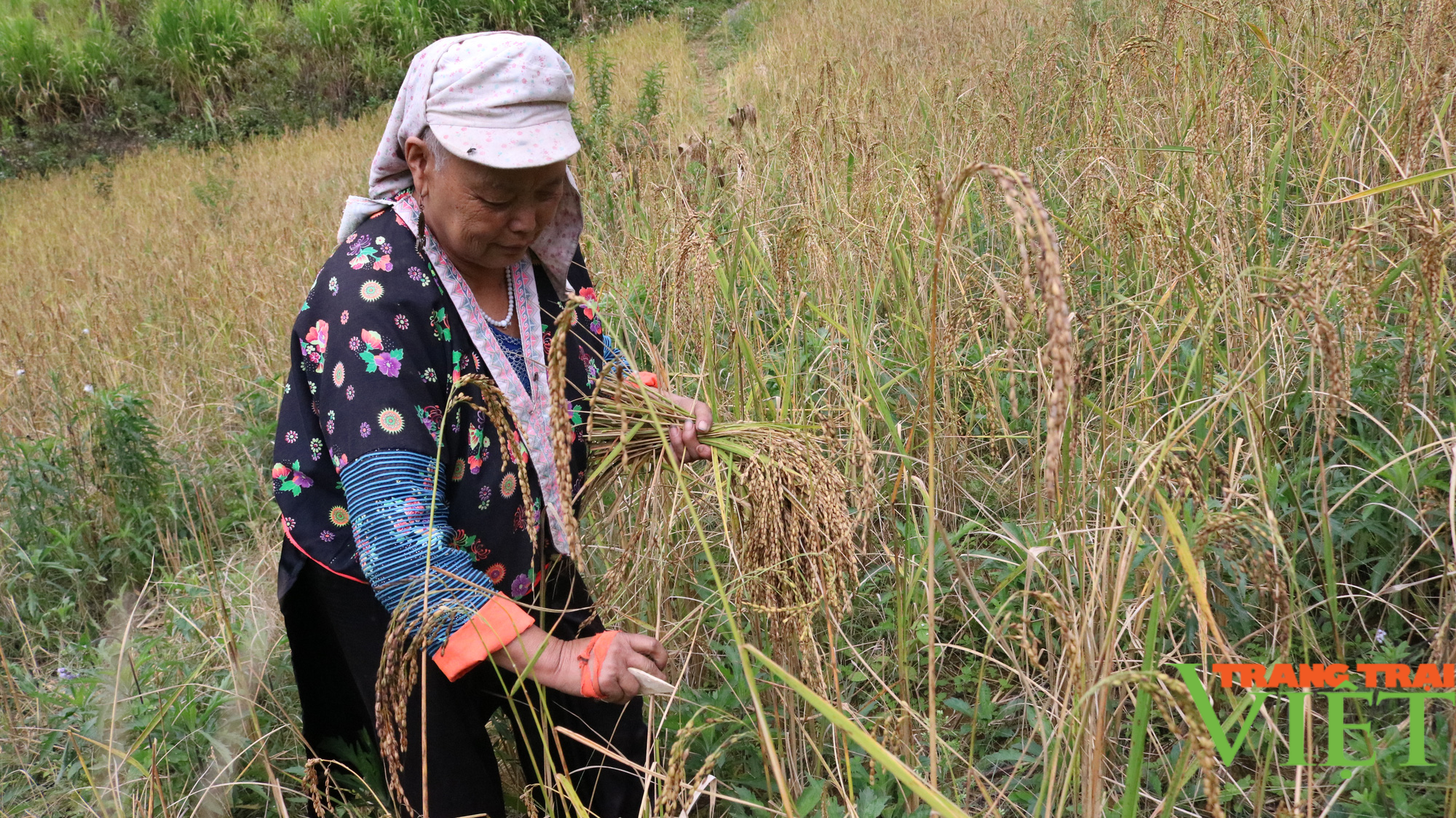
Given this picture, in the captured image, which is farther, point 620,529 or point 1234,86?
point 1234,86

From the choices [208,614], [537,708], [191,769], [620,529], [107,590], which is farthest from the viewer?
[107,590]

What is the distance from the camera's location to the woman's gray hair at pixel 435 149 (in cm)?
142

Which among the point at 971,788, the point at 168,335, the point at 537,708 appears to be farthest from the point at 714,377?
the point at 168,335

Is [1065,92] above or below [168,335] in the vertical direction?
above

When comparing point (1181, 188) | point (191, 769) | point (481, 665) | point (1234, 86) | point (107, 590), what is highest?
point (1234, 86)

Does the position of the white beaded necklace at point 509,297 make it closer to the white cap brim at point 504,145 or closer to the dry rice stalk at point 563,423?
the white cap brim at point 504,145

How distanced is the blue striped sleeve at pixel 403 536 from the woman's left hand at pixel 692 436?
0.40m

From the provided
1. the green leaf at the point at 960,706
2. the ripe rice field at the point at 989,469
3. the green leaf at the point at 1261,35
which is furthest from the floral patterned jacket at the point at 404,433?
the green leaf at the point at 1261,35

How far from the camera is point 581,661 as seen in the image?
1.33 metres

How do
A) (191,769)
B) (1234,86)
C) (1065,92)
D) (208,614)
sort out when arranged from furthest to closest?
(1065,92) → (1234,86) → (208,614) → (191,769)

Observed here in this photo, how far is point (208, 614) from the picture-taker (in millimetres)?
2219

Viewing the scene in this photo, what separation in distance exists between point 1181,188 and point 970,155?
2.35 feet

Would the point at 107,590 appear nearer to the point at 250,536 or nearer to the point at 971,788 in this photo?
the point at 250,536

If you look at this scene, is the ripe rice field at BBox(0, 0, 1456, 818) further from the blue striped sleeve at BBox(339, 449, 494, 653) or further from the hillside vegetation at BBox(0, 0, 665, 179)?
the hillside vegetation at BBox(0, 0, 665, 179)
